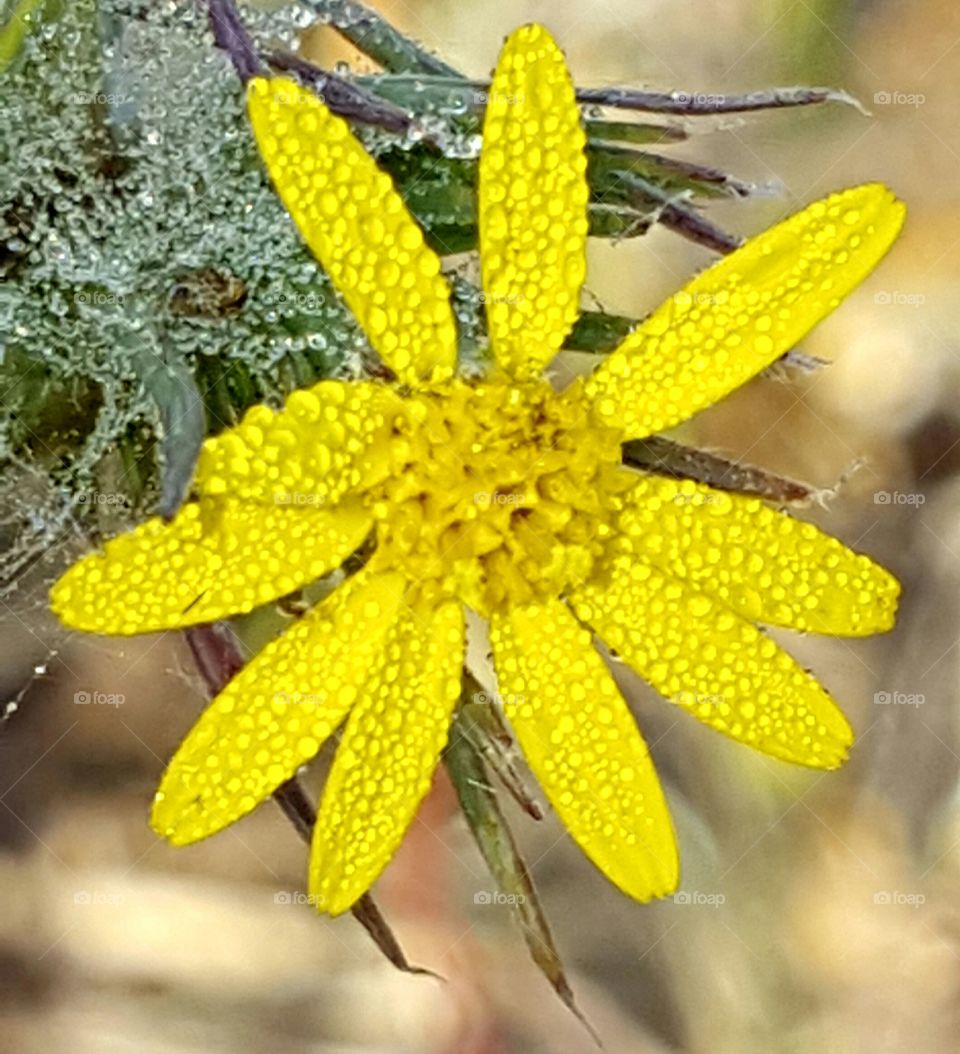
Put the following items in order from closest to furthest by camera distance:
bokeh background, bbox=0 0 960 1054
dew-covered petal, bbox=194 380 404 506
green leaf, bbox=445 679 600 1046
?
1. dew-covered petal, bbox=194 380 404 506
2. green leaf, bbox=445 679 600 1046
3. bokeh background, bbox=0 0 960 1054

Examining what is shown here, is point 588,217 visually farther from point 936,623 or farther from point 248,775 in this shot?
point 936,623

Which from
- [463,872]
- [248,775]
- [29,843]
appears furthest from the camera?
[463,872]

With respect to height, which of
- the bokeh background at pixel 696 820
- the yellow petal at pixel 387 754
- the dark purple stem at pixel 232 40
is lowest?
the bokeh background at pixel 696 820

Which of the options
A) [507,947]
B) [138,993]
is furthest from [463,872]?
[138,993]

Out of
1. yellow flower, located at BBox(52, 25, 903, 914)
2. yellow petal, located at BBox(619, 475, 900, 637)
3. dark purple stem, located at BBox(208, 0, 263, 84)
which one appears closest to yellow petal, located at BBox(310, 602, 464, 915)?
yellow flower, located at BBox(52, 25, 903, 914)

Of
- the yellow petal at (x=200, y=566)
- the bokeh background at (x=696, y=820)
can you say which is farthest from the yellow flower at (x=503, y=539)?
the bokeh background at (x=696, y=820)

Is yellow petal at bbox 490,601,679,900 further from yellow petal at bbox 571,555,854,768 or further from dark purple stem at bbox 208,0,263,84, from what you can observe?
dark purple stem at bbox 208,0,263,84

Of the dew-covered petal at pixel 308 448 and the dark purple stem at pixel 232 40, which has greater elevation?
the dark purple stem at pixel 232 40

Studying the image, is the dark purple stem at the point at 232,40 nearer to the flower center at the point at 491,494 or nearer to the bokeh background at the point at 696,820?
the flower center at the point at 491,494
